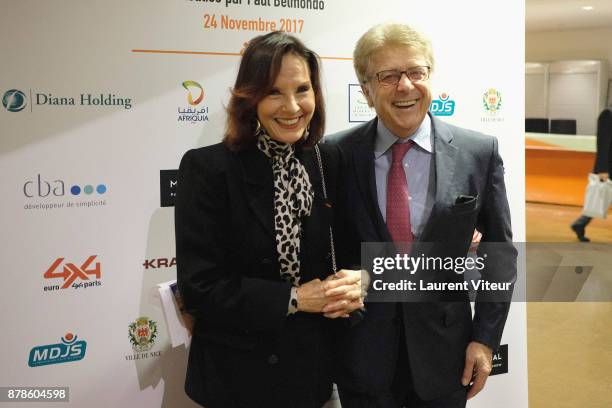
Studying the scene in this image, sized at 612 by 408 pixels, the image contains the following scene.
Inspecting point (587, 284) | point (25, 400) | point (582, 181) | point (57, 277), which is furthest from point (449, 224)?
point (582, 181)

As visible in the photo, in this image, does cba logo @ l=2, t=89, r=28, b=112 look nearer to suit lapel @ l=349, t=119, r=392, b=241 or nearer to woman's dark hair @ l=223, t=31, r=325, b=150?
woman's dark hair @ l=223, t=31, r=325, b=150

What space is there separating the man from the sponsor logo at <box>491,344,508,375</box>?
1361mm

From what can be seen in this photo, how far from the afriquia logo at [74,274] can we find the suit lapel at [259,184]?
1052 mm

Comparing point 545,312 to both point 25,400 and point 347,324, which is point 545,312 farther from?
point 25,400

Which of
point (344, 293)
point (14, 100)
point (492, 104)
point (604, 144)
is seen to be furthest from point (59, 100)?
point (604, 144)

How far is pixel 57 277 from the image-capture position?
231cm

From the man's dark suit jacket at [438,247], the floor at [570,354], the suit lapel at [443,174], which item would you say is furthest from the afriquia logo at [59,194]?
the floor at [570,354]

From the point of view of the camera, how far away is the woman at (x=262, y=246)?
157 centimetres

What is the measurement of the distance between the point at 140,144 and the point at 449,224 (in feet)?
4.34

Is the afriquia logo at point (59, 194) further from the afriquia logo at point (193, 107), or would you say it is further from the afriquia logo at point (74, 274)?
the afriquia logo at point (193, 107)

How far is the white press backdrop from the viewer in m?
2.21

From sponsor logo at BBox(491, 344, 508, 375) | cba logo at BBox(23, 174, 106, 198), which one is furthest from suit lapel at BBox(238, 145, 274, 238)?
sponsor logo at BBox(491, 344, 508, 375)

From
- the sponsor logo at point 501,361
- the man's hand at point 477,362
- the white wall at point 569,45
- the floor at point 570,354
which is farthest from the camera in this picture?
the white wall at point 569,45

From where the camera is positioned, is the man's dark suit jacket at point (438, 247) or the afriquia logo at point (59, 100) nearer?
the man's dark suit jacket at point (438, 247)
